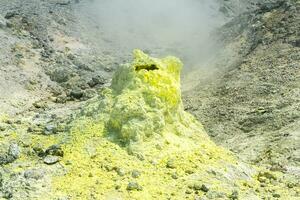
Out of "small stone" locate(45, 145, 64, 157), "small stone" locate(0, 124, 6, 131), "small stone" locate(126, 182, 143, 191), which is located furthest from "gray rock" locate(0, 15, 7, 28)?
"small stone" locate(126, 182, 143, 191)

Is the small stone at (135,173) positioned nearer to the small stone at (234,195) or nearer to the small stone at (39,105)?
the small stone at (234,195)

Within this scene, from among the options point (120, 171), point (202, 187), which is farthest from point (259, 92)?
point (120, 171)

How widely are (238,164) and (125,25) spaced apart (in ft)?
67.3

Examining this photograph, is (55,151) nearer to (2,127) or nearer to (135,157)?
(135,157)

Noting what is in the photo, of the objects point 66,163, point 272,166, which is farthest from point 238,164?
point 66,163

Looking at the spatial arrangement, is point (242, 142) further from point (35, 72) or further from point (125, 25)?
point (125, 25)

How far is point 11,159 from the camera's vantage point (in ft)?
38.1

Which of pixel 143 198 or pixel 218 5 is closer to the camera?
pixel 143 198

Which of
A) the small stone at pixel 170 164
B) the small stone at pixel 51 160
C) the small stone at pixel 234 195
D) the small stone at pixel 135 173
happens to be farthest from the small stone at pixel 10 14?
the small stone at pixel 234 195

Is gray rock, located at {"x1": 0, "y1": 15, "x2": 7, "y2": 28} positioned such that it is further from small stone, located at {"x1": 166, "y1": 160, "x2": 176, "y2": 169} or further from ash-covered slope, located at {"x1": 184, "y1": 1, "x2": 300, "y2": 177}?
small stone, located at {"x1": 166, "y1": 160, "x2": 176, "y2": 169}

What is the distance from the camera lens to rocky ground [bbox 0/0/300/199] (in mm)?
12031

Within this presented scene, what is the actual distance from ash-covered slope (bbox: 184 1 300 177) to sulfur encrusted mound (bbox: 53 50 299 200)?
65.6 inches

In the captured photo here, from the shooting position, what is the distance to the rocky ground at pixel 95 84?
12031mm

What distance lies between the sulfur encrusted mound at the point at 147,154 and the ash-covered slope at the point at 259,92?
65.6 inches
